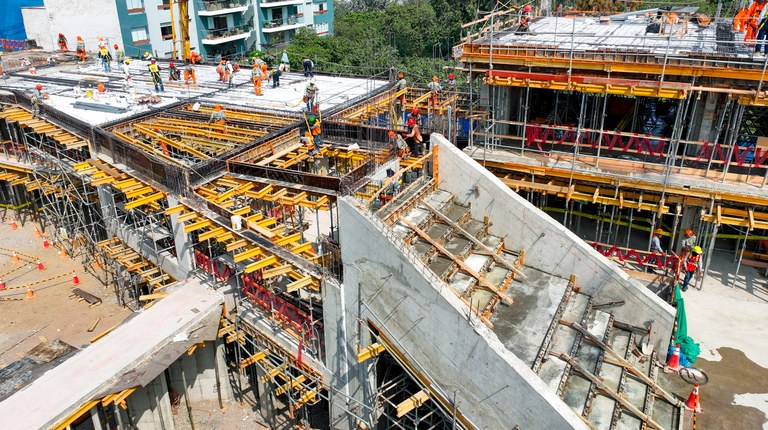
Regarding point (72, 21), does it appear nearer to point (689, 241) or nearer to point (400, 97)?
point (400, 97)

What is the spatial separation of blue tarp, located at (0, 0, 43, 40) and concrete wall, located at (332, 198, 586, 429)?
53.4m

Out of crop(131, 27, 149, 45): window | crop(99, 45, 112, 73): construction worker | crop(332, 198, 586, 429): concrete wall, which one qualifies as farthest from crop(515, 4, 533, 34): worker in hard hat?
crop(131, 27, 149, 45): window

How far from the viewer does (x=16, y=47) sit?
161 ft

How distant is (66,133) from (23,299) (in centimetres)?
799

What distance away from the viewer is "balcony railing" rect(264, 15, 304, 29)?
71.2 metres

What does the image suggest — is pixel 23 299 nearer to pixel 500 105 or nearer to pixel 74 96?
pixel 74 96

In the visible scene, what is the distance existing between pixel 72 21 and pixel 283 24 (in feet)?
91.1

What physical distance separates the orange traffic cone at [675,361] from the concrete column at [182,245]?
1557cm

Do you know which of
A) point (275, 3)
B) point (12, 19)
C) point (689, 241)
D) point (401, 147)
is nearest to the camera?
point (689, 241)

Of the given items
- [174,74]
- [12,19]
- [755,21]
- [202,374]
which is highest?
[755,21]

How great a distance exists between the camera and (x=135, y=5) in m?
57.4

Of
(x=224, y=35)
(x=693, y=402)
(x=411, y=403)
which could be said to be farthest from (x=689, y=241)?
(x=224, y=35)

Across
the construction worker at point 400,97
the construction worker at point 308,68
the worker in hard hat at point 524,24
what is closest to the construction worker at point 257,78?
the construction worker at point 308,68

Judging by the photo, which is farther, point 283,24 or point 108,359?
point 283,24
